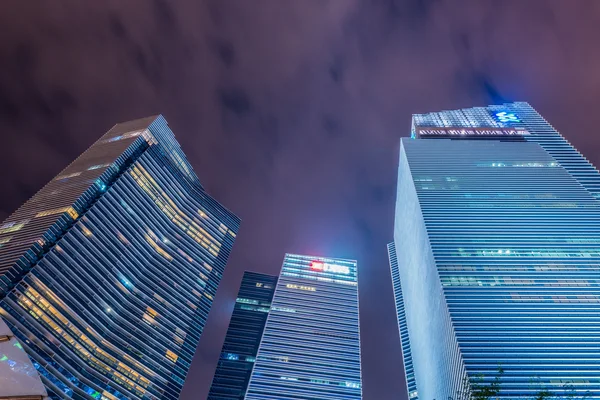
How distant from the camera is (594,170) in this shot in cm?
13575

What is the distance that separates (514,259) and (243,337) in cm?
10719

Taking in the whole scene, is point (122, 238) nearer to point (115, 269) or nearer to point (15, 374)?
point (115, 269)

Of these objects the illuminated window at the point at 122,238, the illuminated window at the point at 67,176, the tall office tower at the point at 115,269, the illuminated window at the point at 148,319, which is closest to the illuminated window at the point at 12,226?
the tall office tower at the point at 115,269

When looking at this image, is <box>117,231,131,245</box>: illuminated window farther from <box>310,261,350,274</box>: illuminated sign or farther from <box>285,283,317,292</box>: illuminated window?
<box>310,261,350,274</box>: illuminated sign

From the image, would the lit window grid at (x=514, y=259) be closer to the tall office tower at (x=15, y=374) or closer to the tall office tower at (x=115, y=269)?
the tall office tower at (x=15, y=374)

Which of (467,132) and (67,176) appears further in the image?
(467,132)

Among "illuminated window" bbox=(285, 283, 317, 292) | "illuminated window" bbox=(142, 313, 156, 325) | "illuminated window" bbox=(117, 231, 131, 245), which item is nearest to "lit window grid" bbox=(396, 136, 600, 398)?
"illuminated window" bbox=(285, 283, 317, 292)

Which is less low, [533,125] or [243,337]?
A: [533,125]

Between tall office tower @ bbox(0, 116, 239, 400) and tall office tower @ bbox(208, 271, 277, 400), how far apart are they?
13168mm

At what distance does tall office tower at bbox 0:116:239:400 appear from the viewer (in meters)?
106

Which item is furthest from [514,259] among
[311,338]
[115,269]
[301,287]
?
[115,269]

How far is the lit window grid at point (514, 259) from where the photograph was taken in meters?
80.7

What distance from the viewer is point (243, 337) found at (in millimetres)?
163250

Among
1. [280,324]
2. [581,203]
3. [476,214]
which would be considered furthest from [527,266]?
[280,324]
